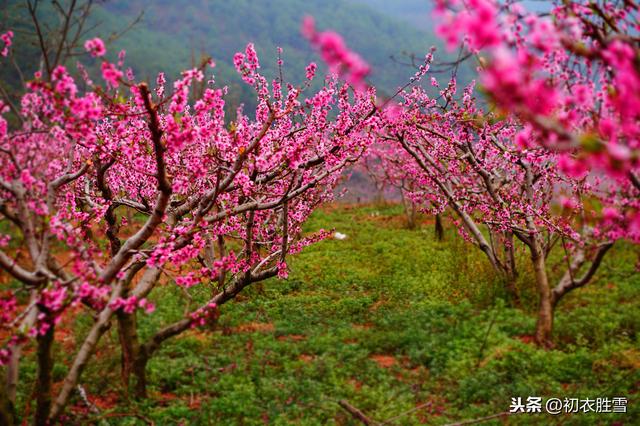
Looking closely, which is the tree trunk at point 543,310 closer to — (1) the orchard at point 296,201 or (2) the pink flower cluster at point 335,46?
(1) the orchard at point 296,201

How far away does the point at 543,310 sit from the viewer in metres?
8.07

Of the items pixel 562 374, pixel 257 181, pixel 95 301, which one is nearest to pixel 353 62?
pixel 95 301

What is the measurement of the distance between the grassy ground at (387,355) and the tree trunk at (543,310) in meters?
0.32

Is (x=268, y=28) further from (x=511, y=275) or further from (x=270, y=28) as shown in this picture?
(x=511, y=275)

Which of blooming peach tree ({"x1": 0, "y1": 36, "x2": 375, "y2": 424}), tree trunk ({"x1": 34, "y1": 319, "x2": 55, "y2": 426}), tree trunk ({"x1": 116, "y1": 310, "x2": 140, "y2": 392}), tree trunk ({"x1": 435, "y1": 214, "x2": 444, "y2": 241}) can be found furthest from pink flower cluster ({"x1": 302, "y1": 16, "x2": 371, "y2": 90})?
tree trunk ({"x1": 435, "y1": 214, "x2": 444, "y2": 241})

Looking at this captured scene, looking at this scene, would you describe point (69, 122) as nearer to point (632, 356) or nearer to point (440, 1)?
point (440, 1)

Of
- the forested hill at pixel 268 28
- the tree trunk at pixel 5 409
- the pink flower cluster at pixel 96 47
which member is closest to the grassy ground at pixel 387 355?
the tree trunk at pixel 5 409

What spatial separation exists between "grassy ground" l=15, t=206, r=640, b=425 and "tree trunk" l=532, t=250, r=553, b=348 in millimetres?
321

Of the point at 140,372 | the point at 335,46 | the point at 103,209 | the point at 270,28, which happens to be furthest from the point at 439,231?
the point at 270,28

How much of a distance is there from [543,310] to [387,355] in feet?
9.18

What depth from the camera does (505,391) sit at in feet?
21.0

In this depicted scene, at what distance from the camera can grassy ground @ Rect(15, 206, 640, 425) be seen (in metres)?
6.21

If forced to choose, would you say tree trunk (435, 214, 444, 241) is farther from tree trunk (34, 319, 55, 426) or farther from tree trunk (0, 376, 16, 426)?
tree trunk (0, 376, 16, 426)

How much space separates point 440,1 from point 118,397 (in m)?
6.92
